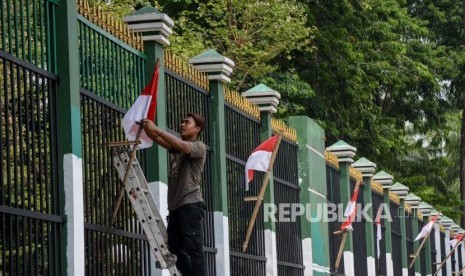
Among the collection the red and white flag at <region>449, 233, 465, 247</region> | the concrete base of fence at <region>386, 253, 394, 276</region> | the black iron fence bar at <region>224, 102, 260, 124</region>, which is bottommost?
the concrete base of fence at <region>386, 253, 394, 276</region>

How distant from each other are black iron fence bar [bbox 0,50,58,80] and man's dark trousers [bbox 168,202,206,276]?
174cm

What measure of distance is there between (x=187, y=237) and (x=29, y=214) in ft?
7.00

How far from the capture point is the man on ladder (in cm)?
1116

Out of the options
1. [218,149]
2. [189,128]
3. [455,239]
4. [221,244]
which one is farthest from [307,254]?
[455,239]

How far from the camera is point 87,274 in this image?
34.0 ft

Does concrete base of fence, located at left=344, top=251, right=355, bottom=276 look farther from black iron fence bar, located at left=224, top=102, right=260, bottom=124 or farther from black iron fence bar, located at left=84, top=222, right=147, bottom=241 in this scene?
black iron fence bar, located at left=84, top=222, right=147, bottom=241

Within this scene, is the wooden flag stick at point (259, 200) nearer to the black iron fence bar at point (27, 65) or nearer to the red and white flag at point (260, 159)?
the red and white flag at point (260, 159)

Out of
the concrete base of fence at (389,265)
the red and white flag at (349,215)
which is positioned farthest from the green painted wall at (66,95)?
the concrete base of fence at (389,265)

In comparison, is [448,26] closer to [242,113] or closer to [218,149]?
[242,113]

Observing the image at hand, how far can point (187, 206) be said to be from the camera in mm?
11172

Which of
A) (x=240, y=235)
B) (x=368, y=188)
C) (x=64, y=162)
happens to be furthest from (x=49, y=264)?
(x=368, y=188)

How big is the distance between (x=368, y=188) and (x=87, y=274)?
563 inches

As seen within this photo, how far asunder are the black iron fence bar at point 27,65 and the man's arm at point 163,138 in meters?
0.78

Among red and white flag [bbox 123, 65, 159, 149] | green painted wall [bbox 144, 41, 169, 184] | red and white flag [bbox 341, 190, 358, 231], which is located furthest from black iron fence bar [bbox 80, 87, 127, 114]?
red and white flag [bbox 341, 190, 358, 231]
